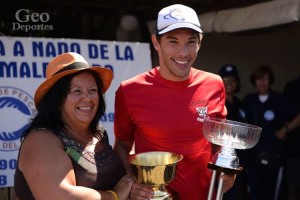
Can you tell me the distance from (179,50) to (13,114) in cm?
222

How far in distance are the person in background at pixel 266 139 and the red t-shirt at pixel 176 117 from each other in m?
2.35

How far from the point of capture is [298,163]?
15.5 ft

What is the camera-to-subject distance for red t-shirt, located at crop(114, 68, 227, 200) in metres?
2.25

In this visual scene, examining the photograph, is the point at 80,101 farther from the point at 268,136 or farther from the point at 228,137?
the point at 268,136

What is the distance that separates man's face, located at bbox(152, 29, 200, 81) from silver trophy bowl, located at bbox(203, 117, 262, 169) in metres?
0.27

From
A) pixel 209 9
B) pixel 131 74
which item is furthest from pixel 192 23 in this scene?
pixel 209 9

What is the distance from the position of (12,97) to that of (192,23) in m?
2.26

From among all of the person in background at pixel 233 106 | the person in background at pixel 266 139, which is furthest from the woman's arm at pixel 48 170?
the person in background at pixel 266 139

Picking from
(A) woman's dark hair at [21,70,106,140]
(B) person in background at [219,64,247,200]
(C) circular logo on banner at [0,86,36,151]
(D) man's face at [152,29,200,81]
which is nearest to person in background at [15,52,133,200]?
(A) woman's dark hair at [21,70,106,140]

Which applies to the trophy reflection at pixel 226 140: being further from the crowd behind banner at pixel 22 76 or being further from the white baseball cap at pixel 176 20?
the crowd behind banner at pixel 22 76

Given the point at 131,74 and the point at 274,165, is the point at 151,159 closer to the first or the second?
the point at 131,74

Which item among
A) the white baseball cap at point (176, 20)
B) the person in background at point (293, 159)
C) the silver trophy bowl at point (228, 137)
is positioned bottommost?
the person in background at point (293, 159)

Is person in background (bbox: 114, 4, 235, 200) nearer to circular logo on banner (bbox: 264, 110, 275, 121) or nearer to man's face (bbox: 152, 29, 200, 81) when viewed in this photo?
man's face (bbox: 152, 29, 200, 81)

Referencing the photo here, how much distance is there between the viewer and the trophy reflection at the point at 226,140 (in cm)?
206
